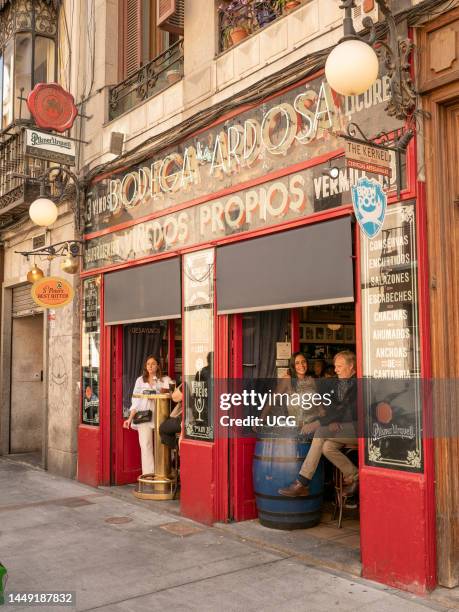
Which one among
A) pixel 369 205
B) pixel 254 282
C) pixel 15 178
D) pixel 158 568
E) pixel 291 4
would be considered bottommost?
pixel 158 568

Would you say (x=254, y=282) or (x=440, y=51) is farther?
(x=254, y=282)

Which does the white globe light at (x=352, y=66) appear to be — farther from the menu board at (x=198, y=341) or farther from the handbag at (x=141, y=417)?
the handbag at (x=141, y=417)

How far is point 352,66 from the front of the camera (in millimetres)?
4352

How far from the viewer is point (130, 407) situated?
31.7 feet

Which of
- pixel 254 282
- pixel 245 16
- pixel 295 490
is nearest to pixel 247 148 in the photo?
pixel 254 282

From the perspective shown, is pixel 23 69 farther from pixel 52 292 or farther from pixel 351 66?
pixel 351 66

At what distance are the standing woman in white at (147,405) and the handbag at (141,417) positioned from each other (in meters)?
0.03

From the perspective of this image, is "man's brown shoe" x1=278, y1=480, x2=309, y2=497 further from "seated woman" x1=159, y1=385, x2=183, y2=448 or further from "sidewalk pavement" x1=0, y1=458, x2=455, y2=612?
"seated woman" x1=159, y1=385, x2=183, y2=448

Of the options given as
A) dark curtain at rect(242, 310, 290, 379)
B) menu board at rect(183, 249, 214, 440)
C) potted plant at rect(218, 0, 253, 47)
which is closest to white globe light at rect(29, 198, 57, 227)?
menu board at rect(183, 249, 214, 440)

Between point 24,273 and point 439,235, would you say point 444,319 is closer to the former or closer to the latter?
point 439,235

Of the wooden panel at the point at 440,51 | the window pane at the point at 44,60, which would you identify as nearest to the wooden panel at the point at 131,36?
the window pane at the point at 44,60

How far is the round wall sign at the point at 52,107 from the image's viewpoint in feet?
31.6

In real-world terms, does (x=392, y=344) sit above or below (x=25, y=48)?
below

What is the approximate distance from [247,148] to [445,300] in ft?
9.77
